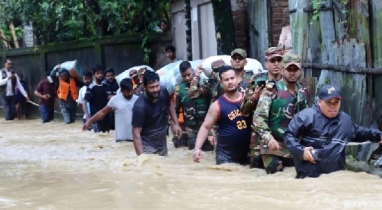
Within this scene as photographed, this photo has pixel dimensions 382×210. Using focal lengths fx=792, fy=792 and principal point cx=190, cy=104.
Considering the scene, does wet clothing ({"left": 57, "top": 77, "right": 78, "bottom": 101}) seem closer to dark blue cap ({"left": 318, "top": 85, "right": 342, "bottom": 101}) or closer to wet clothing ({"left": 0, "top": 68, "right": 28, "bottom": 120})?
wet clothing ({"left": 0, "top": 68, "right": 28, "bottom": 120})

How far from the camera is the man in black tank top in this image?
8.34m

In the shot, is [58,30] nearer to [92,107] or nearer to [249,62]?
[92,107]

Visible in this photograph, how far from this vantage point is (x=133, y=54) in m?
18.2

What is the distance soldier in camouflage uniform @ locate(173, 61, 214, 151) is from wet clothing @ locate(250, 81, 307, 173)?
3096 mm

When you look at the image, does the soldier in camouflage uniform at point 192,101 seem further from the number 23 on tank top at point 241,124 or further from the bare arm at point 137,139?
the number 23 on tank top at point 241,124

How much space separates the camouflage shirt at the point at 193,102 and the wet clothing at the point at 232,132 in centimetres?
242

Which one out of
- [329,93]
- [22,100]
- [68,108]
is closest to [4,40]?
[22,100]

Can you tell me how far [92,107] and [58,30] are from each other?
7.06 meters

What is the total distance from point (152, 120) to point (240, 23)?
4.57m

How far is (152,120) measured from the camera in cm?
961

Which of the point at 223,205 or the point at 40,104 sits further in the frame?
the point at 40,104

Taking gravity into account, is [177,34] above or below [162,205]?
above

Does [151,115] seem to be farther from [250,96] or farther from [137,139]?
[250,96]

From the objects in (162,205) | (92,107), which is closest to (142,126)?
(162,205)
